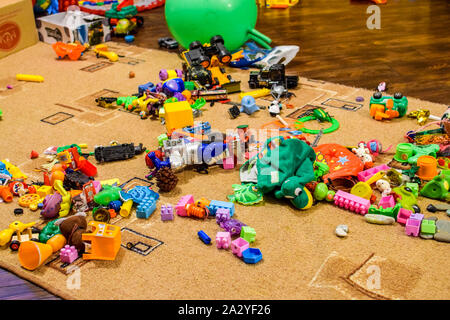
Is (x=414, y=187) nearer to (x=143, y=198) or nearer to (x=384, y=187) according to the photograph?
(x=384, y=187)

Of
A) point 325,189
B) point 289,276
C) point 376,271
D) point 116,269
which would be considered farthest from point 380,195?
point 116,269

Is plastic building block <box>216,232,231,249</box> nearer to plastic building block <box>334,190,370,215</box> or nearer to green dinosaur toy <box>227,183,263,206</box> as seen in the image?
green dinosaur toy <box>227,183,263,206</box>

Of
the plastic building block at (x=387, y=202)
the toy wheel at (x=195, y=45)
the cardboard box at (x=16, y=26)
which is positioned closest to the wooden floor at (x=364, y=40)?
the toy wheel at (x=195, y=45)

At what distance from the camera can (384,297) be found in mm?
1232

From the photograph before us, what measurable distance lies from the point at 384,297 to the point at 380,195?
45 centimetres

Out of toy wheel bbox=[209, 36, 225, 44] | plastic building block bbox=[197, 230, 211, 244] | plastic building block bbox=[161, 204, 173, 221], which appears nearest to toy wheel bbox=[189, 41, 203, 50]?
toy wheel bbox=[209, 36, 225, 44]

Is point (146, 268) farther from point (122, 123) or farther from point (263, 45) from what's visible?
point (263, 45)

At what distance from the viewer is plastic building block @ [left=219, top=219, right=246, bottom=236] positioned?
4.81 feet

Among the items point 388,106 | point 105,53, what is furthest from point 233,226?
point 105,53

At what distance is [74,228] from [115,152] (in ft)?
1.61

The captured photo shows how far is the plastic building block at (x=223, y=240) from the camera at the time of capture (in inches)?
55.8

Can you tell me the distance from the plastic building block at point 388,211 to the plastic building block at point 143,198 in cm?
64

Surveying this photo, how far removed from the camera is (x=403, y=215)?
1.48 m

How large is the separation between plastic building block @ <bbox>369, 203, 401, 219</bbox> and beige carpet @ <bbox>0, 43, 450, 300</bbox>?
4 centimetres
